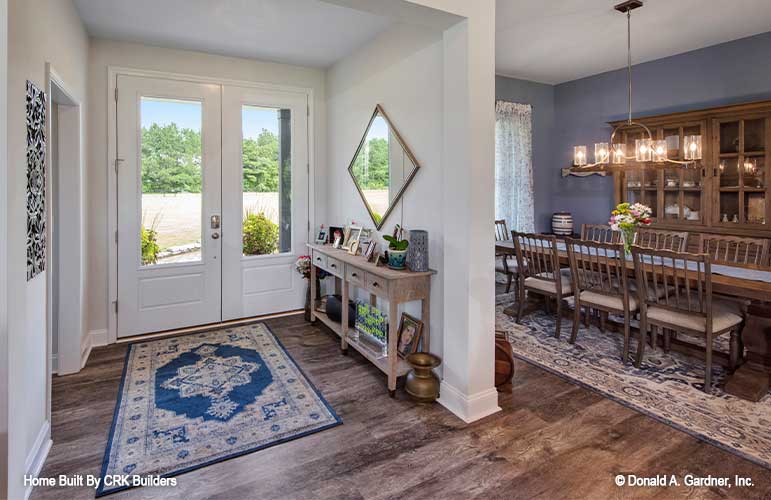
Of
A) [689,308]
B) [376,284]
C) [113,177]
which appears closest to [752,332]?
[689,308]

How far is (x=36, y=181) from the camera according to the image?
7.23 feet

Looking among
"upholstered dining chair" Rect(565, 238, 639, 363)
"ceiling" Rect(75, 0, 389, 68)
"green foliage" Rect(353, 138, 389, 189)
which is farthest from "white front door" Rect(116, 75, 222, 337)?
"upholstered dining chair" Rect(565, 238, 639, 363)

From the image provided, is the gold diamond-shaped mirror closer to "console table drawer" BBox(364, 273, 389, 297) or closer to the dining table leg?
"console table drawer" BBox(364, 273, 389, 297)

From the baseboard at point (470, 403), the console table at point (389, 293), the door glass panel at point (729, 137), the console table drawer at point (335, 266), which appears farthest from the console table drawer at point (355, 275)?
the door glass panel at point (729, 137)

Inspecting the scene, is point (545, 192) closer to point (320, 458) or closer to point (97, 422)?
point (320, 458)

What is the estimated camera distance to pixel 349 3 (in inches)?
91.1

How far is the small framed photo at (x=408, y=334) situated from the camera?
3.05m

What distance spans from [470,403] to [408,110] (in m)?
2.05

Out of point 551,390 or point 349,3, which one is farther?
point 551,390

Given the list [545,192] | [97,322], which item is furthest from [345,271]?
[545,192]

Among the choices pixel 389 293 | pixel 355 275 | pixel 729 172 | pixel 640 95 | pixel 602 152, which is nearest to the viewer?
pixel 389 293

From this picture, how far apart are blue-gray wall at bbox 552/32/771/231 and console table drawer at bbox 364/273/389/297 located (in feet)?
12.5

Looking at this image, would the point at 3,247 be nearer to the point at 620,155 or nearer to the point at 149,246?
the point at 149,246

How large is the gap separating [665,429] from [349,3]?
9.40ft
